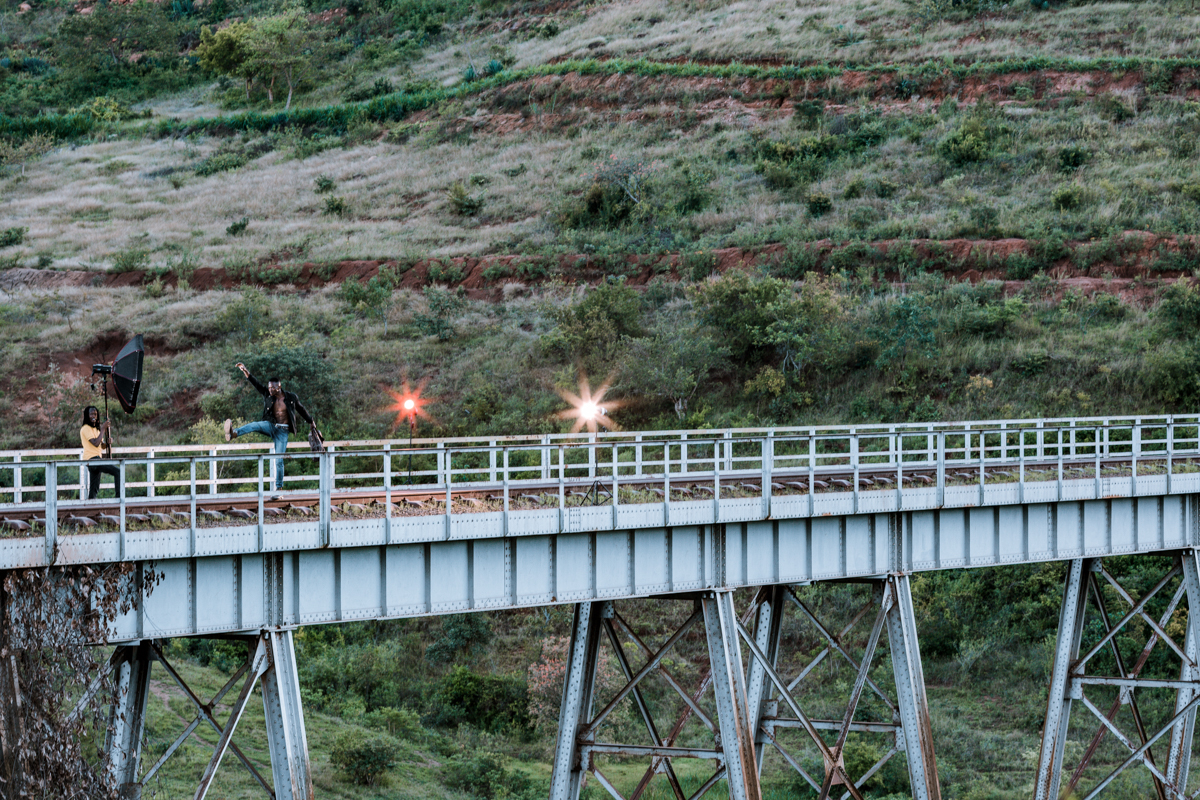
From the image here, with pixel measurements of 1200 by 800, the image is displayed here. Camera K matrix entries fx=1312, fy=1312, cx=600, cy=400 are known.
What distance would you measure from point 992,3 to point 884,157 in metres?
22.7

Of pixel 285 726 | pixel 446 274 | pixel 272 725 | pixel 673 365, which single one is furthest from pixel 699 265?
pixel 285 726

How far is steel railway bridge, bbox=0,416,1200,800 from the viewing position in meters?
15.1

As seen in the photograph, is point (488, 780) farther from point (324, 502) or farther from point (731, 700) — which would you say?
point (324, 502)

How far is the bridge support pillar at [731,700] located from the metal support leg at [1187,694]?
34.0ft

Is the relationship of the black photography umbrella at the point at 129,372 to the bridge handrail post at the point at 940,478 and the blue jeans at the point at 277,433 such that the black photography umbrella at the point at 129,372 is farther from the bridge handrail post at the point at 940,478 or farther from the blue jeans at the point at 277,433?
the bridge handrail post at the point at 940,478

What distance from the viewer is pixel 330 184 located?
7438 cm

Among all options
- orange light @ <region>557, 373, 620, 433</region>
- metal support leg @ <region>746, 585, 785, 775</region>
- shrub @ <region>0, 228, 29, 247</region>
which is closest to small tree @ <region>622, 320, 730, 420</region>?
orange light @ <region>557, 373, 620, 433</region>

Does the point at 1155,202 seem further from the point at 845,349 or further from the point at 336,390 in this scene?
the point at 336,390

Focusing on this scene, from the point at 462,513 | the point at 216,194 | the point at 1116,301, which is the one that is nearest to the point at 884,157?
the point at 1116,301

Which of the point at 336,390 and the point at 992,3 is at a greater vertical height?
the point at 992,3

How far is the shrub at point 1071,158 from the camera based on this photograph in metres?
59.8

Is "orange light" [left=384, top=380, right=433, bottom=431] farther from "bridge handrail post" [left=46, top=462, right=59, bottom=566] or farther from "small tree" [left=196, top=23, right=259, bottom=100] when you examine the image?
"small tree" [left=196, top=23, right=259, bottom=100]

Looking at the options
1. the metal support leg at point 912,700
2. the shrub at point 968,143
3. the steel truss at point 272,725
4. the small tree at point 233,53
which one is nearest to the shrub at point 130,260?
the small tree at point 233,53

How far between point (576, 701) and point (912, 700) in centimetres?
532
